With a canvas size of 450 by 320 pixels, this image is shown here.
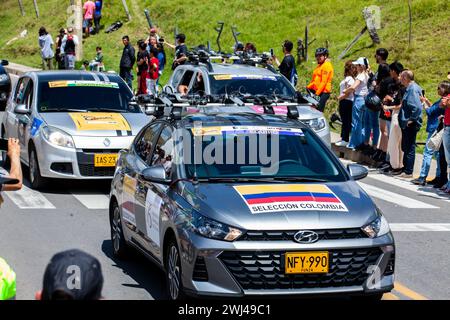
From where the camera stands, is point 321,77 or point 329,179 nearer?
point 329,179

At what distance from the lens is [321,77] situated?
1992cm

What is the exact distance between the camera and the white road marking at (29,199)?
537 inches

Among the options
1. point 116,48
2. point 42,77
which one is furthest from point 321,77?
point 116,48

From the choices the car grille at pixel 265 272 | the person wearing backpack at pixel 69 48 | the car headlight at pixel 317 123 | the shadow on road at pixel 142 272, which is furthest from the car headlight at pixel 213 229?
the person wearing backpack at pixel 69 48

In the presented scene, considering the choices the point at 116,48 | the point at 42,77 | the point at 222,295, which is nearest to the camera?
the point at 222,295

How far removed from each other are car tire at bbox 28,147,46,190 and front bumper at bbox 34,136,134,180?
37cm

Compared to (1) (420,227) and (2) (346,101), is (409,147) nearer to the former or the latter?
(2) (346,101)

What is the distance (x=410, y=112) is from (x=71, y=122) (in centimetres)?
549

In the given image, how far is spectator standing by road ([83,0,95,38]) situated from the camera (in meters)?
42.3

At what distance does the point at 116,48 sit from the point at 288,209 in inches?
1281

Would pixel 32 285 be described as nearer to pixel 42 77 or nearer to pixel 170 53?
pixel 42 77

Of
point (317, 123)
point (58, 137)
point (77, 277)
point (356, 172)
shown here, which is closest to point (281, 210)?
point (356, 172)

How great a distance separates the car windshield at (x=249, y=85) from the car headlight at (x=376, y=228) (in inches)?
341

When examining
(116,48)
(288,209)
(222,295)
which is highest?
(288,209)
